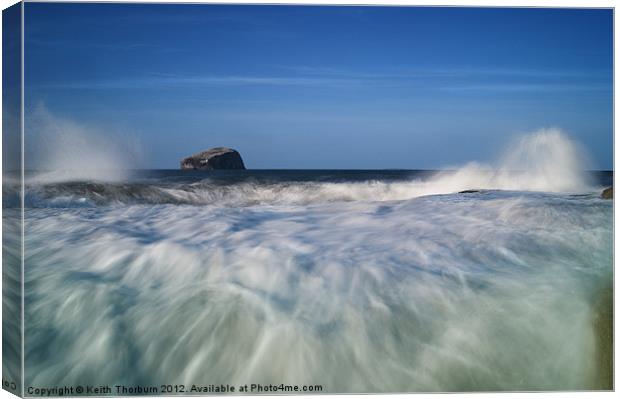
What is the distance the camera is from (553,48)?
3854mm

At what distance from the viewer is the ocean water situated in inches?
127

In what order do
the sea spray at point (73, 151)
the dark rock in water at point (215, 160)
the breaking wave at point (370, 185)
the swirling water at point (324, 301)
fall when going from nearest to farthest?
the swirling water at point (324, 301) → the sea spray at point (73, 151) → the breaking wave at point (370, 185) → the dark rock in water at point (215, 160)

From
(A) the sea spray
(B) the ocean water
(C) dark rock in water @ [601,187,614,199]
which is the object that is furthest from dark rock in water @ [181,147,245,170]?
(C) dark rock in water @ [601,187,614,199]

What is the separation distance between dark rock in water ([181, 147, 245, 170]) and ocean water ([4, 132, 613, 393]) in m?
0.97

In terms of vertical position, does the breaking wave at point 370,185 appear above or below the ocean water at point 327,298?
above

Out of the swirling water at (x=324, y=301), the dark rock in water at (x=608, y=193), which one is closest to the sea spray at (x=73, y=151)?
the swirling water at (x=324, y=301)

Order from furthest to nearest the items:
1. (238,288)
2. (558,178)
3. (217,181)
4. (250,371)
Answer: (217,181)
(558,178)
(238,288)
(250,371)

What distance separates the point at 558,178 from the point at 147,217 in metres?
3.93

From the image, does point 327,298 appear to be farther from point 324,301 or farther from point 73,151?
point 73,151

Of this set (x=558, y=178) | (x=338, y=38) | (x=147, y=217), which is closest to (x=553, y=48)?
(x=558, y=178)

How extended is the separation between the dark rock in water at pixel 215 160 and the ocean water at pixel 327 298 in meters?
0.97

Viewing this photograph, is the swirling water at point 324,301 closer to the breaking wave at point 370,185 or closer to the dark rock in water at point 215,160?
the breaking wave at point 370,185

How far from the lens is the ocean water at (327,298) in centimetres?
322

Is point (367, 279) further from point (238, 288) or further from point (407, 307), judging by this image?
point (238, 288)
